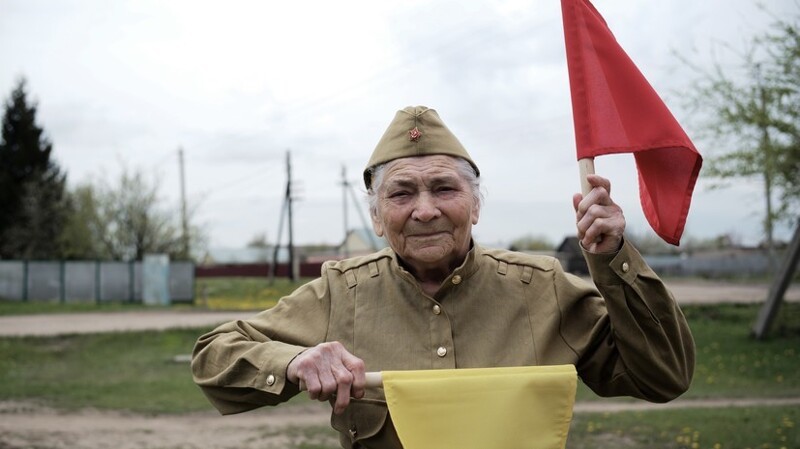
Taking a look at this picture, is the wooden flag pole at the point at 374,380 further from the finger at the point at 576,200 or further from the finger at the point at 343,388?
the finger at the point at 576,200

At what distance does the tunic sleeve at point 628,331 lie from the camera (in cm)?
247

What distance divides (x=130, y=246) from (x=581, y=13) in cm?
4421

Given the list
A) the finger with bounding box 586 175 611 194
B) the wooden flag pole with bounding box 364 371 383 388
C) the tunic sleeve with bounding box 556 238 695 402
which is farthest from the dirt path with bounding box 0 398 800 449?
the finger with bounding box 586 175 611 194

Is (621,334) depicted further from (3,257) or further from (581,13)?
(3,257)

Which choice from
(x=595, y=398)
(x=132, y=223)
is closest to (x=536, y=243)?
(x=132, y=223)

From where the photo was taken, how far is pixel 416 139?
290 centimetres

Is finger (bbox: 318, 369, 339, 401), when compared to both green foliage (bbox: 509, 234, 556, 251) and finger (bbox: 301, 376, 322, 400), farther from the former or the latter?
green foliage (bbox: 509, 234, 556, 251)

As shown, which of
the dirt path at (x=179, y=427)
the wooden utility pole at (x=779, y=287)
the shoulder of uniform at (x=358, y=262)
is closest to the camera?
the shoulder of uniform at (x=358, y=262)

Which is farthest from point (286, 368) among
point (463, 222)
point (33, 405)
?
point (33, 405)

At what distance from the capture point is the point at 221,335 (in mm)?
2957

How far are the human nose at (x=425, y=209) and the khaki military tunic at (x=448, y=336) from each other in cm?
24

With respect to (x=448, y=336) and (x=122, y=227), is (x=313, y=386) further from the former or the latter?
(x=122, y=227)

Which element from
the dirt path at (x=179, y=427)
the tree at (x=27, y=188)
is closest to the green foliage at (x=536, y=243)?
the tree at (x=27, y=188)

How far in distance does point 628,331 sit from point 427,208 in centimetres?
78
